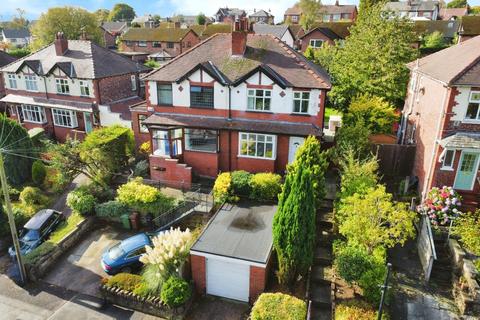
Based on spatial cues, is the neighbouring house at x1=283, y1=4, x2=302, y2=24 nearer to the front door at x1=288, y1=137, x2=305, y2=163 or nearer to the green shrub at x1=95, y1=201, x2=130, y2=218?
the front door at x1=288, y1=137, x2=305, y2=163

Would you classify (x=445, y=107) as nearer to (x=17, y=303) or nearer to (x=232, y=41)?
(x=232, y=41)

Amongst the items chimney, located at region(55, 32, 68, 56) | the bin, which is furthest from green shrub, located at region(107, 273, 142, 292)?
chimney, located at region(55, 32, 68, 56)

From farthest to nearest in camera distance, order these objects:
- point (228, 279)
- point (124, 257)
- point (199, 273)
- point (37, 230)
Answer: point (37, 230), point (124, 257), point (199, 273), point (228, 279)

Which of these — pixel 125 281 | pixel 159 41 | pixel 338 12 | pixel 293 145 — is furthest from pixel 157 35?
pixel 125 281

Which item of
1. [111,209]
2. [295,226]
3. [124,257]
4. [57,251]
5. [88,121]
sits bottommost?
[57,251]

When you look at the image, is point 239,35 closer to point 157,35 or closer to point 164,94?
point 164,94

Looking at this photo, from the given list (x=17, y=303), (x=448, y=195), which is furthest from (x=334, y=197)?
(x=17, y=303)

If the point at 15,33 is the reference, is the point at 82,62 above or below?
below
